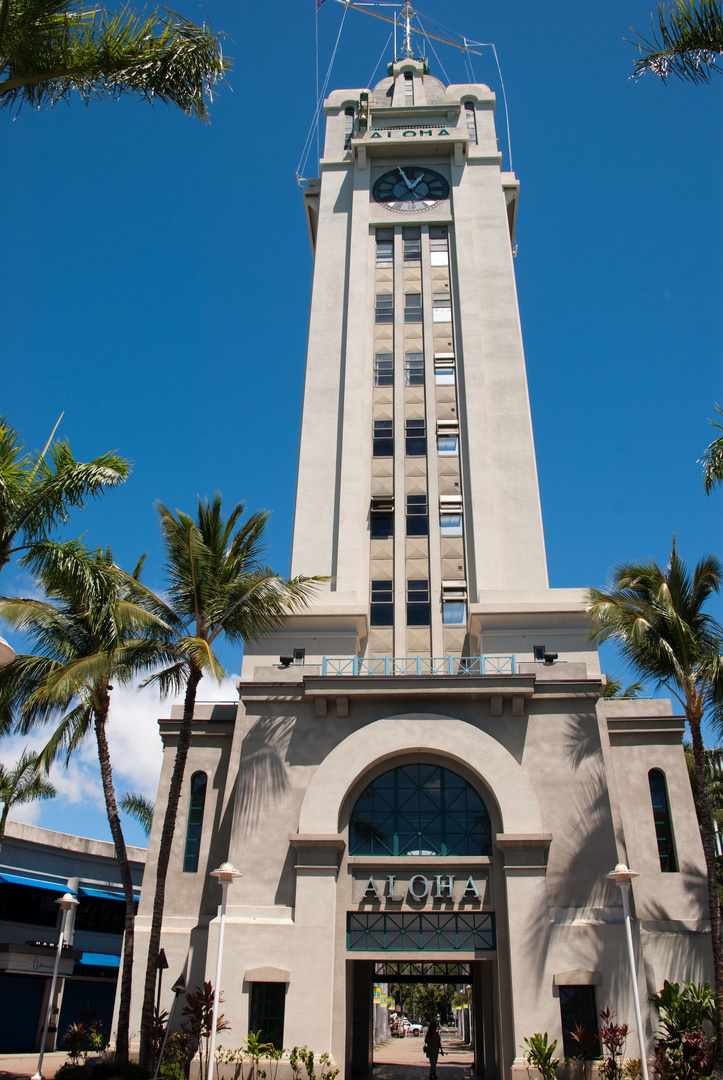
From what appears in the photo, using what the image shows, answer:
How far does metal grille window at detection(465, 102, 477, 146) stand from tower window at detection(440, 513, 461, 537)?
24345 mm

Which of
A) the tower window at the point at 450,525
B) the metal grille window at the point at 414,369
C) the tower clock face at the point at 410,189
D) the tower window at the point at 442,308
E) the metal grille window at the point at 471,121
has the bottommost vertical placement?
the tower window at the point at 450,525

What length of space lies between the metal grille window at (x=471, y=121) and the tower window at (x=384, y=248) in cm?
845

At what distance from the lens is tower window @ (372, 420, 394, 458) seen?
38469 millimetres

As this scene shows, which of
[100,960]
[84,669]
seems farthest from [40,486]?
[100,960]

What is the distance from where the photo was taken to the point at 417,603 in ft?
115

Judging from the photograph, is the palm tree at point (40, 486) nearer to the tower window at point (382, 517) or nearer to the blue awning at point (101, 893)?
the tower window at point (382, 517)

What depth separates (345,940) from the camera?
894 inches

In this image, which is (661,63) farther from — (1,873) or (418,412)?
(1,873)

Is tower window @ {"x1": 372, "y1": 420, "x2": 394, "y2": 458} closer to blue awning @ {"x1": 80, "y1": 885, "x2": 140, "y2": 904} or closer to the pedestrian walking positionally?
the pedestrian walking

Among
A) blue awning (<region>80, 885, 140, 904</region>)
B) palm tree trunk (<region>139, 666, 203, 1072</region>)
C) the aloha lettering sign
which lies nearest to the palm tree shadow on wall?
palm tree trunk (<region>139, 666, 203, 1072</region>)

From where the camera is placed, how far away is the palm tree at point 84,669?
20656mm

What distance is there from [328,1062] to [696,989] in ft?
31.8

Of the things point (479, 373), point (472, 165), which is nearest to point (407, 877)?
point (479, 373)

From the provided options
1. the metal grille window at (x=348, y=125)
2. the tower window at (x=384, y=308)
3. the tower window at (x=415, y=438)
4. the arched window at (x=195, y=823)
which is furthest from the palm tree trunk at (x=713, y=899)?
the metal grille window at (x=348, y=125)
